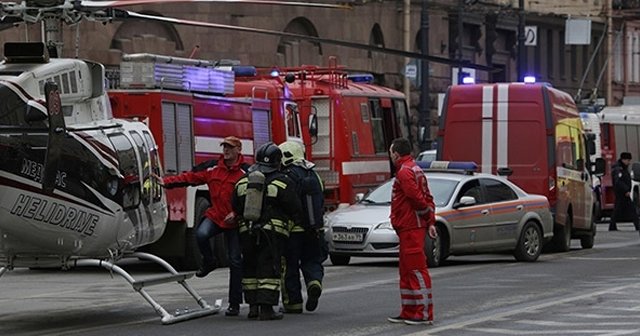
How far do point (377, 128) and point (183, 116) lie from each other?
27.4 ft

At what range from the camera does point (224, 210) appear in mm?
16438

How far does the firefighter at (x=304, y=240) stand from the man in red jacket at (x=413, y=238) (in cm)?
85

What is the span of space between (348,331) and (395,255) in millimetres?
8548

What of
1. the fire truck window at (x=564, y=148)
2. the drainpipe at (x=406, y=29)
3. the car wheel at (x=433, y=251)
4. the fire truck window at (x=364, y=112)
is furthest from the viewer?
the drainpipe at (x=406, y=29)

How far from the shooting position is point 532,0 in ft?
199

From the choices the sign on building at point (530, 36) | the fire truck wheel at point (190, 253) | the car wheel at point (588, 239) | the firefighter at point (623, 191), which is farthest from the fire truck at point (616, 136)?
the fire truck wheel at point (190, 253)

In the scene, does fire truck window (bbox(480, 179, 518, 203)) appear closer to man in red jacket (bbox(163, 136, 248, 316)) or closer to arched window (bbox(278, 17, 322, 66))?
man in red jacket (bbox(163, 136, 248, 316))

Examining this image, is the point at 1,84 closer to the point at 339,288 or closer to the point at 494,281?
the point at 339,288

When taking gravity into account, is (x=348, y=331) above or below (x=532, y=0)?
below

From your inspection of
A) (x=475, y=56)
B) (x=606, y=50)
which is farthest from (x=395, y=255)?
(x=606, y=50)

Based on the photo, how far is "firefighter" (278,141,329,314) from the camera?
16125 millimetres

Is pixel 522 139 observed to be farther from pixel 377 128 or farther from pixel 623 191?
pixel 623 191

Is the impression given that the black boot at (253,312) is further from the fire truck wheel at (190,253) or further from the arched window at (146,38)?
the arched window at (146,38)

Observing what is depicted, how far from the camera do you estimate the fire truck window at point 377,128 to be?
99.8 ft
